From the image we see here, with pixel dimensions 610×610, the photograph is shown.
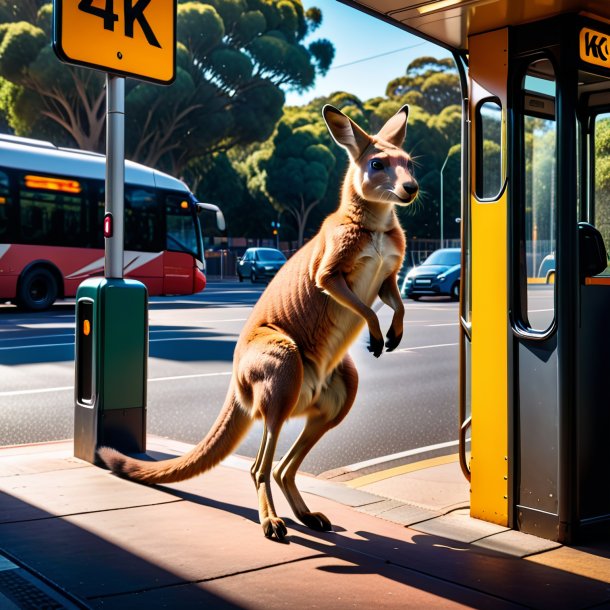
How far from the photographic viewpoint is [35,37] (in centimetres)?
3781

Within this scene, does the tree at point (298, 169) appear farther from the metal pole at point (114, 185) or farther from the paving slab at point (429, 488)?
the paving slab at point (429, 488)

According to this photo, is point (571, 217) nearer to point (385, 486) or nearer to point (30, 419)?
point (385, 486)

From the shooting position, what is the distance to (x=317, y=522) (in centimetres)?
441

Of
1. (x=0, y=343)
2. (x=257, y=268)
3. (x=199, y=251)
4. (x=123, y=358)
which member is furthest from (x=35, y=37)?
(x=123, y=358)

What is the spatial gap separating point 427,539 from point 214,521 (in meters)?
1.09

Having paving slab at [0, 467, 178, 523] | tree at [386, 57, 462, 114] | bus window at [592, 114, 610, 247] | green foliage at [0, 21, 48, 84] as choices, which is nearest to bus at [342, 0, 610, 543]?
bus window at [592, 114, 610, 247]

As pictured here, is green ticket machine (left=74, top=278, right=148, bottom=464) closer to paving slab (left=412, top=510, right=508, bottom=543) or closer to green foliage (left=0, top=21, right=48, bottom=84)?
paving slab (left=412, top=510, right=508, bottom=543)

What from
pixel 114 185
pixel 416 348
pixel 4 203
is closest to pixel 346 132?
pixel 114 185

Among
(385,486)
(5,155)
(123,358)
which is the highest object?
(5,155)

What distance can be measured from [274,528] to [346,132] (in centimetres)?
188

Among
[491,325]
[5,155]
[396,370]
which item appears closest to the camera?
[491,325]

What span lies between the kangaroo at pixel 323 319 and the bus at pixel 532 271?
0.74 m

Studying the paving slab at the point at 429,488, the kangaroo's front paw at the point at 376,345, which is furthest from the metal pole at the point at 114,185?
the kangaroo's front paw at the point at 376,345

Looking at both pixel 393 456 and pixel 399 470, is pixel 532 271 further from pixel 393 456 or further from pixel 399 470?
pixel 393 456
